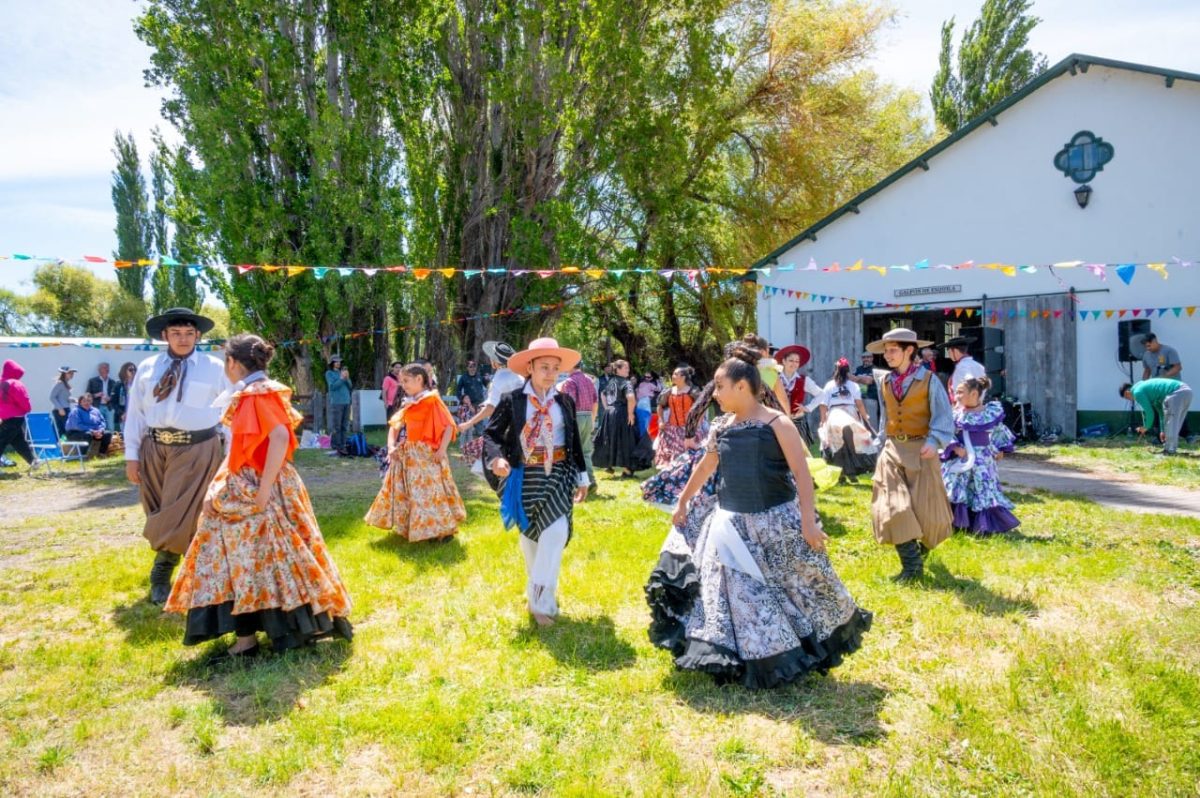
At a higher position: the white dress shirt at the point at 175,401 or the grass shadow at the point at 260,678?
the white dress shirt at the point at 175,401

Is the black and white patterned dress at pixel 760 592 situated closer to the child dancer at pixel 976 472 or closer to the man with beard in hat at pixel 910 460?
the man with beard in hat at pixel 910 460

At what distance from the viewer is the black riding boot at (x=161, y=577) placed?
18.2 ft

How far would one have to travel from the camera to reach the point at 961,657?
4.27 metres

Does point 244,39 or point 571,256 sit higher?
point 244,39

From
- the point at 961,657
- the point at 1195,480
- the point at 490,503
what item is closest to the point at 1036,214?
the point at 1195,480

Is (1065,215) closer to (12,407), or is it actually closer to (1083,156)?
(1083,156)

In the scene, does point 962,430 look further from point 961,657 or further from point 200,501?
point 200,501

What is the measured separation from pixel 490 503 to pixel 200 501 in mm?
4263

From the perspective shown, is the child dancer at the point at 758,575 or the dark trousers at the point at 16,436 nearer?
the child dancer at the point at 758,575

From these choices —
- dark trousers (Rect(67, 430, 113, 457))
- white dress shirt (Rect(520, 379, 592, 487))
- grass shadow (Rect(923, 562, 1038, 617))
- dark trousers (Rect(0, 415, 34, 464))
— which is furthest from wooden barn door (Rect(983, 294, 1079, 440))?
dark trousers (Rect(67, 430, 113, 457))

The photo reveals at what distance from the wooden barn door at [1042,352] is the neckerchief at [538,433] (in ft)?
41.4

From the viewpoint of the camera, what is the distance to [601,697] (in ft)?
12.8

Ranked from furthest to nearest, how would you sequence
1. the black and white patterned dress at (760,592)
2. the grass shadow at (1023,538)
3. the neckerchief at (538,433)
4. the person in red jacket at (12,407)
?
the person in red jacket at (12,407), the grass shadow at (1023,538), the neckerchief at (538,433), the black and white patterned dress at (760,592)

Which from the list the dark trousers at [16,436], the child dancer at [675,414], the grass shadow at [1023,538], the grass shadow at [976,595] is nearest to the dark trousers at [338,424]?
the dark trousers at [16,436]
